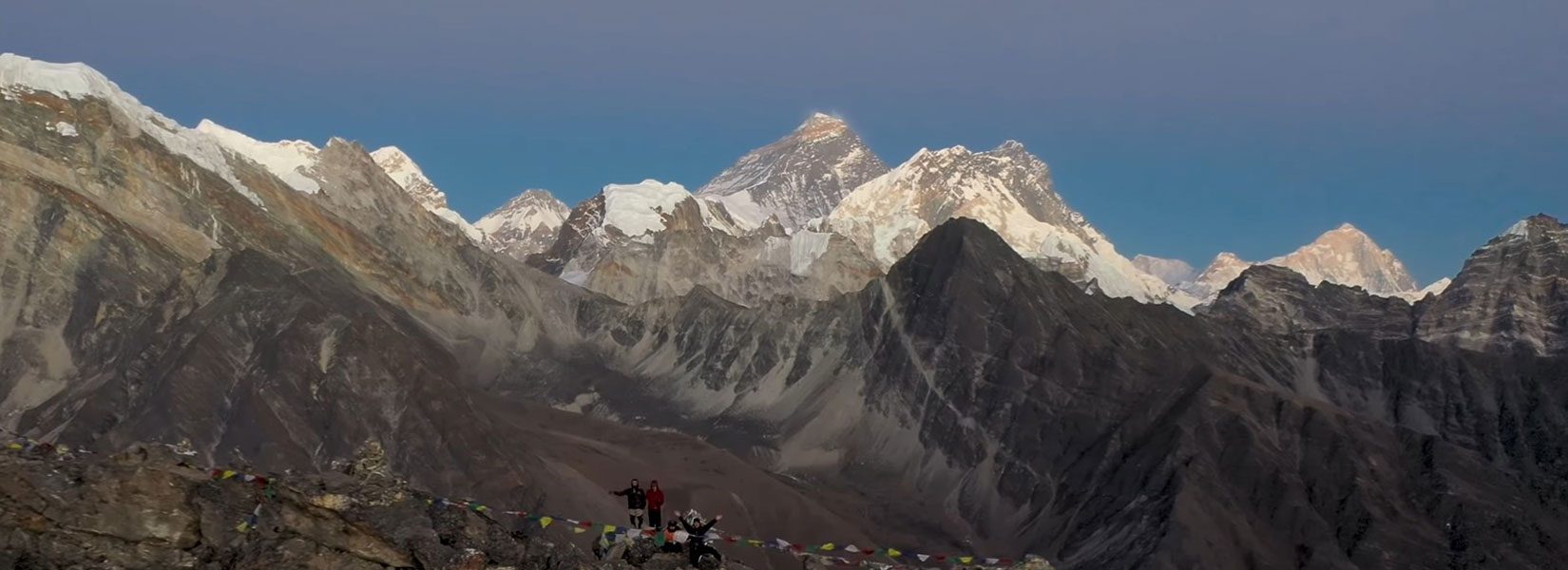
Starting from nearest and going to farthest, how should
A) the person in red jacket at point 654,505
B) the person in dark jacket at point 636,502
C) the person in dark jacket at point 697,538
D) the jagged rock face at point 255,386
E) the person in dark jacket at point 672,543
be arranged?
the person in dark jacket at point 697,538 → the person in dark jacket at point 672,543 → the person in red jacket at point 654,505 → the person in dark jacket at point 636,502 → the jagged rock face at point 255,386

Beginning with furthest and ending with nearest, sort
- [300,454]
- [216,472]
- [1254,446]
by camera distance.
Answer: [1254,446] → [300,454] → [216,472]

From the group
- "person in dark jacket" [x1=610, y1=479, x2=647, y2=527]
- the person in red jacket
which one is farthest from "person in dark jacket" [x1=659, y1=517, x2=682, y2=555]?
"person in dark jacket" [x1=610, y1=479, x2=647, y2=527]

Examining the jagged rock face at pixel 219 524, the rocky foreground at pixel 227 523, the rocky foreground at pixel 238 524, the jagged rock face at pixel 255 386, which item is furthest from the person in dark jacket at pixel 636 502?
the jagged rock face at pixel 255 386

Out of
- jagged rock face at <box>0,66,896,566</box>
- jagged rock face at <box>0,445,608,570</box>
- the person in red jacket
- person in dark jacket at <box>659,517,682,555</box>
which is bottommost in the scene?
jagged rock face at <box>0,445,608,570</box>

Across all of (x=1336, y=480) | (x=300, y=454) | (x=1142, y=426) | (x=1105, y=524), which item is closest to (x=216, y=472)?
(x=300, y=454)

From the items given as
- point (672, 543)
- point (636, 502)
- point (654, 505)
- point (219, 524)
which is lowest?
point (219, 524)

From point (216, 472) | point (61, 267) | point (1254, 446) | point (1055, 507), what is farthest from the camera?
point (61, 267)

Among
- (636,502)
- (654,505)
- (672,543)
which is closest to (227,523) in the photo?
(636,502)

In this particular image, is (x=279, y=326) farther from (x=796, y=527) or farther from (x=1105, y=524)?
(x=1105, y=524)

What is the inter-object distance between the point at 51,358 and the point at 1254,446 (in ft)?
511

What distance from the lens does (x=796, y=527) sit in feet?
532

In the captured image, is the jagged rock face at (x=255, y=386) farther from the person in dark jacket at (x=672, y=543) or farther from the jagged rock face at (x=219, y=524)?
the jagged rock face at (x=219, y=524)

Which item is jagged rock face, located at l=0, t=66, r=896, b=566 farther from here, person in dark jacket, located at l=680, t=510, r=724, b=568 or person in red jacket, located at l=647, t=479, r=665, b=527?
person in dark jacket, located at l=680, t=510, r=724, b=568

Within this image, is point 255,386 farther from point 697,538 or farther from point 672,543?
point 697,538
